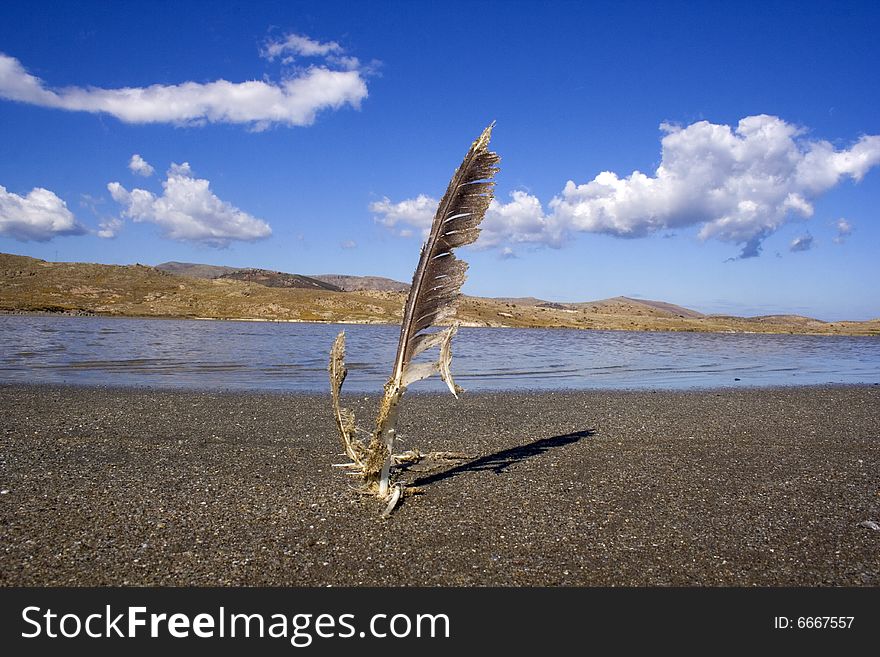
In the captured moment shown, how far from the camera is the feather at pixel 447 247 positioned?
874cm

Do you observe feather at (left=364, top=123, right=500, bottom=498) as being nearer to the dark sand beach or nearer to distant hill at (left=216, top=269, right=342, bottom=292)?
the dark sand beach

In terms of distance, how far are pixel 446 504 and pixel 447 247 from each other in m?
3.53

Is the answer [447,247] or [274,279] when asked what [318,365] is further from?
[274,279]

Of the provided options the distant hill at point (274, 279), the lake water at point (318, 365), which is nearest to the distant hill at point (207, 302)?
the lake water at point (318, 365)

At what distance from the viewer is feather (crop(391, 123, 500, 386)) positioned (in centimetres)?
874

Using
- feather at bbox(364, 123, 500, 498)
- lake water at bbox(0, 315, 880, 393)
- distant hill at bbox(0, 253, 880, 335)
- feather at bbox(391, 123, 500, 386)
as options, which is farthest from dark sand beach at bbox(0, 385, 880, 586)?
distant hill at bbox(0, 253, 880, 335)

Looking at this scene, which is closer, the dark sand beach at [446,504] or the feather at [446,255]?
the dark sand beach at [446,504]

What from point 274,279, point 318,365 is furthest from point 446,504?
point 274,279

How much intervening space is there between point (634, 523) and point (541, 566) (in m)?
1.87

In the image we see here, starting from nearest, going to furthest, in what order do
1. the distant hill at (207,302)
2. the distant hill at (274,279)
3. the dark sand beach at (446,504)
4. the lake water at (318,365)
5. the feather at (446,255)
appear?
the dark sand beach at (446,504)
the feather at (446,255)
the lake water at (318,365)
the distant hill at (207,302)
the distant hill at (274,279)

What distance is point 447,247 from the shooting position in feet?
29.0

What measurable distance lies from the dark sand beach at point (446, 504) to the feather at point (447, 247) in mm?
2292

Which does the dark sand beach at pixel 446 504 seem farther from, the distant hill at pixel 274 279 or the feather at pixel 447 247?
the distant hill at pixel 274 279
